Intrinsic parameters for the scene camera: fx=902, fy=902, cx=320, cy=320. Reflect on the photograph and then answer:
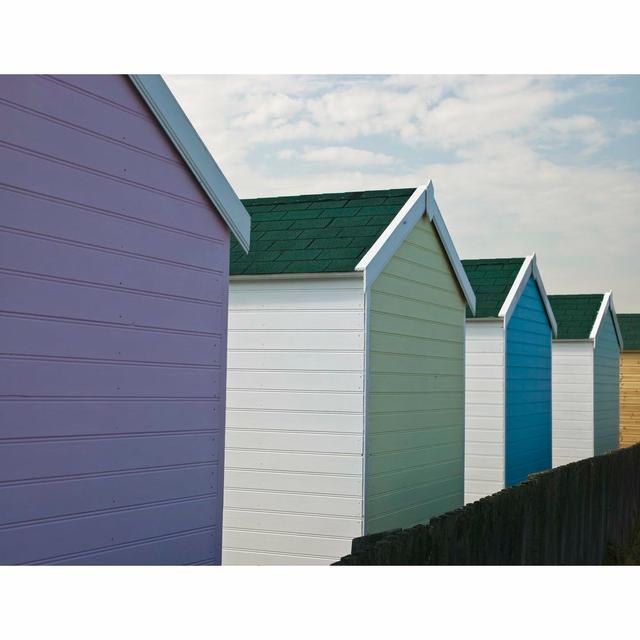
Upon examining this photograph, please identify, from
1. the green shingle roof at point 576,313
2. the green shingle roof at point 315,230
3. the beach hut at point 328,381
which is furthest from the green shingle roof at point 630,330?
the green shingle roof at point 315,230

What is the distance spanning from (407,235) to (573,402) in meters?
10.0

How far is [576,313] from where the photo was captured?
752 inches

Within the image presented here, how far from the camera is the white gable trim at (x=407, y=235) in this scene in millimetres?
8633

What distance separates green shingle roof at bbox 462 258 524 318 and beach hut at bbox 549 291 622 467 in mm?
4805

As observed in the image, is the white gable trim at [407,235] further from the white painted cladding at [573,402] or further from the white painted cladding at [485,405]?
the white painted cladding at [573,402]

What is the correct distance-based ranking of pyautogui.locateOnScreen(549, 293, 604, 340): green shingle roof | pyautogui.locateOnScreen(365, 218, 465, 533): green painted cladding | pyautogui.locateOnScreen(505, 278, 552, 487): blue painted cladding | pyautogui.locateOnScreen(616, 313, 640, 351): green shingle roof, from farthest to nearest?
pyautogui.locateOnScreen(616, 313, 640, 351): green shingle roof → pyautogui.locateOnScreen(549, 293, 604, 340): green shingle roof → pyautogui.locateOnScreen(505, 278, 552, 487): blue painted cladding → pyautogui.locateOnScreen(365, 218, 465, 533): green painted cladding

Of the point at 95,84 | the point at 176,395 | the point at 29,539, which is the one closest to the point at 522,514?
the point at 176,395

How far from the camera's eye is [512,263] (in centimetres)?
1429

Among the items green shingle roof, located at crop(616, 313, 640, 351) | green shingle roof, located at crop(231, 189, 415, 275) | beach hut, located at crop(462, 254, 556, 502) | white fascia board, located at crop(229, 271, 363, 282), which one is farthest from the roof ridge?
green shingle roof, located at crop(616, 313, 640, 351)

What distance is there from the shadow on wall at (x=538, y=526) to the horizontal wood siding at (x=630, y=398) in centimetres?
1446

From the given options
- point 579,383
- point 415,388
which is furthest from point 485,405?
point 579,383

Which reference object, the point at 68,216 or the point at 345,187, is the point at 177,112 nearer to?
the point at 68,216

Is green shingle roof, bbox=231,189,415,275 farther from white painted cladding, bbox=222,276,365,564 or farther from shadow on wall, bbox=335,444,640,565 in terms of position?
shadow on wall, bbox=335,444,640,565

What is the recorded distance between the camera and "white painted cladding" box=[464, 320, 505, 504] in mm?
13203
